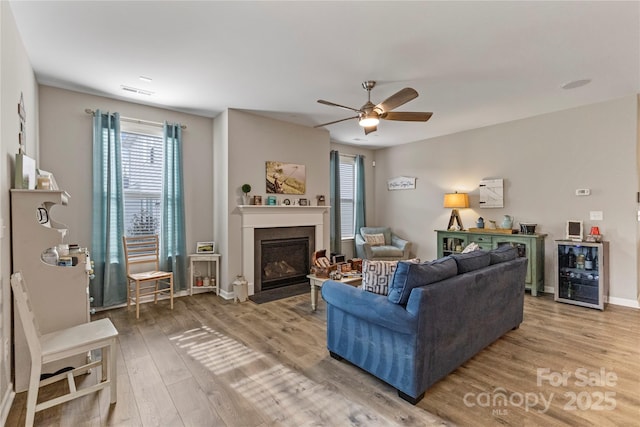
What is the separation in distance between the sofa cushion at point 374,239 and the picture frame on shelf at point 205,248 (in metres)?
3.16

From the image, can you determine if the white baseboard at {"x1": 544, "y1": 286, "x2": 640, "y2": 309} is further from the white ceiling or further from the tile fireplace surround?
the tile fireplace surround

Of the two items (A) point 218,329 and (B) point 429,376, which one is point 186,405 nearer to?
(A) point 218,329

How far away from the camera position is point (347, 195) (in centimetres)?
694

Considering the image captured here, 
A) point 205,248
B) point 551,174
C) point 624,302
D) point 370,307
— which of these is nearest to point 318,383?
point 370,307

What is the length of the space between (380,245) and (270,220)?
2.71m

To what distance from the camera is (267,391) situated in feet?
7.33

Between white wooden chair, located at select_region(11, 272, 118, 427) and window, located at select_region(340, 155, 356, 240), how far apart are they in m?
5.04

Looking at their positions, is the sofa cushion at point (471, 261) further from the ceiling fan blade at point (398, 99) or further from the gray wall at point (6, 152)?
the gray wall at point (6, 152)

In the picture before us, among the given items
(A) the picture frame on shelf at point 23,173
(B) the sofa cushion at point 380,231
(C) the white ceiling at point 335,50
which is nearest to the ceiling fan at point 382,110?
(C) the white ceiling at point 335,50

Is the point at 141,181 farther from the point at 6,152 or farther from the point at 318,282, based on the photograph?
the point at 318,282

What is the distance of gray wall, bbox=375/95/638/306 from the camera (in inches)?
159

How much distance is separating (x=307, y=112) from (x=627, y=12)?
11.1ft

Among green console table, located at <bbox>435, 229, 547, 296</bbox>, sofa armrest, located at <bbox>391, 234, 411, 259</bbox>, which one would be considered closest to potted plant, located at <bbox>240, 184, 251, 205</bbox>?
sofa armrest, located at <bbox>391, 234, 411, 259</bbox>

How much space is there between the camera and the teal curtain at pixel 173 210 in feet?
14.5
